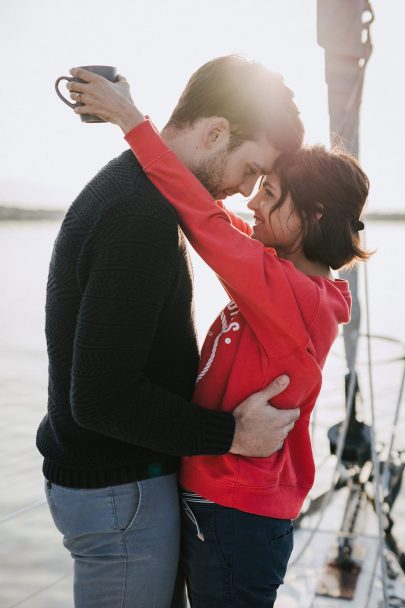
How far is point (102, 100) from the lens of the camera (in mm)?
1036

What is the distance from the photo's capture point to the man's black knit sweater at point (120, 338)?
0.88 metres

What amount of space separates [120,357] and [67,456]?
0.25 m

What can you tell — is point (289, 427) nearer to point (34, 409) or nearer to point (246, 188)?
point (246, 188)

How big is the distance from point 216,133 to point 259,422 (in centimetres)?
47

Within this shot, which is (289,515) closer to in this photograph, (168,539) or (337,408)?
(168,539)

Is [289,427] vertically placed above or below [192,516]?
above

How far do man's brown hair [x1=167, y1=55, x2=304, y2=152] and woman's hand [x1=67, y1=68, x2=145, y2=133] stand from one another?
90 millimetres

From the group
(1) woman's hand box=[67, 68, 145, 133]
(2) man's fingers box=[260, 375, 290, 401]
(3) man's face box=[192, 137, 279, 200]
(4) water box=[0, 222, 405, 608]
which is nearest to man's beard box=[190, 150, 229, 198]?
(3) man's face box=[192, 137, 279, 200]

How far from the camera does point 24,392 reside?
730 cm

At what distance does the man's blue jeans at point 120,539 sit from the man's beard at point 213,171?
0.49 metres

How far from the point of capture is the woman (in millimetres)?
1012

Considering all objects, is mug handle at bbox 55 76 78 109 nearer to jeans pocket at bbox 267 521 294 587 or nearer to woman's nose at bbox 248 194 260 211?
woman's nose at bbox 248 194 260 211

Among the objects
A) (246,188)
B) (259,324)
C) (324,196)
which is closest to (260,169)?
(246,188)

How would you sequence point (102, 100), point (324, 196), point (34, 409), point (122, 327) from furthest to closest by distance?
1. point (34, 409)
2. point (324, 196)
3. point (102, 100)
4. point (122, 327)
